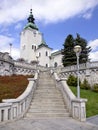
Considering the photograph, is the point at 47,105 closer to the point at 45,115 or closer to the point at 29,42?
the point at 45,115

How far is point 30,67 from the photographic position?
129ft

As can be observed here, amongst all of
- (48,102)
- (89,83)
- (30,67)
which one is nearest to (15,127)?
(48,102)

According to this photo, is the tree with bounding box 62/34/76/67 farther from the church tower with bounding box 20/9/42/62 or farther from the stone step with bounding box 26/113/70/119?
→ the stone step with bounding box 26/113/70/119

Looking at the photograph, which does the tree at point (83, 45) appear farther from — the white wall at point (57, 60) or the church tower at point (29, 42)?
the church tower at point (29, 42)

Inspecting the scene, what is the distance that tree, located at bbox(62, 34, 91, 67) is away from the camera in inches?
1592

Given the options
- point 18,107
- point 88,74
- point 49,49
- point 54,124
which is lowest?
point 54,124

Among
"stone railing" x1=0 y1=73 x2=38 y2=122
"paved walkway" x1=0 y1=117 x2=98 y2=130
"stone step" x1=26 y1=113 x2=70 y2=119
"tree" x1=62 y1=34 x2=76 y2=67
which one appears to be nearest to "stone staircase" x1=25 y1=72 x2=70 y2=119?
"stone step" x1=26 y1=113 x2=70 y2=119

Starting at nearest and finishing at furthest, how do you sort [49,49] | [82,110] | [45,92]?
[82,110]
[45,92]
[49,49]

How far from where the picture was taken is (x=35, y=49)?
233 feet

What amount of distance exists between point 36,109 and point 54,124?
3444 mm

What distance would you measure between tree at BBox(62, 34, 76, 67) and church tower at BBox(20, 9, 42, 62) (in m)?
27.8

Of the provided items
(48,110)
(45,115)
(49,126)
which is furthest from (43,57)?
(49,126)

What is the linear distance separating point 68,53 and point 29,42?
31700 mm

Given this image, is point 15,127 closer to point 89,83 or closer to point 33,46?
point 89,83
